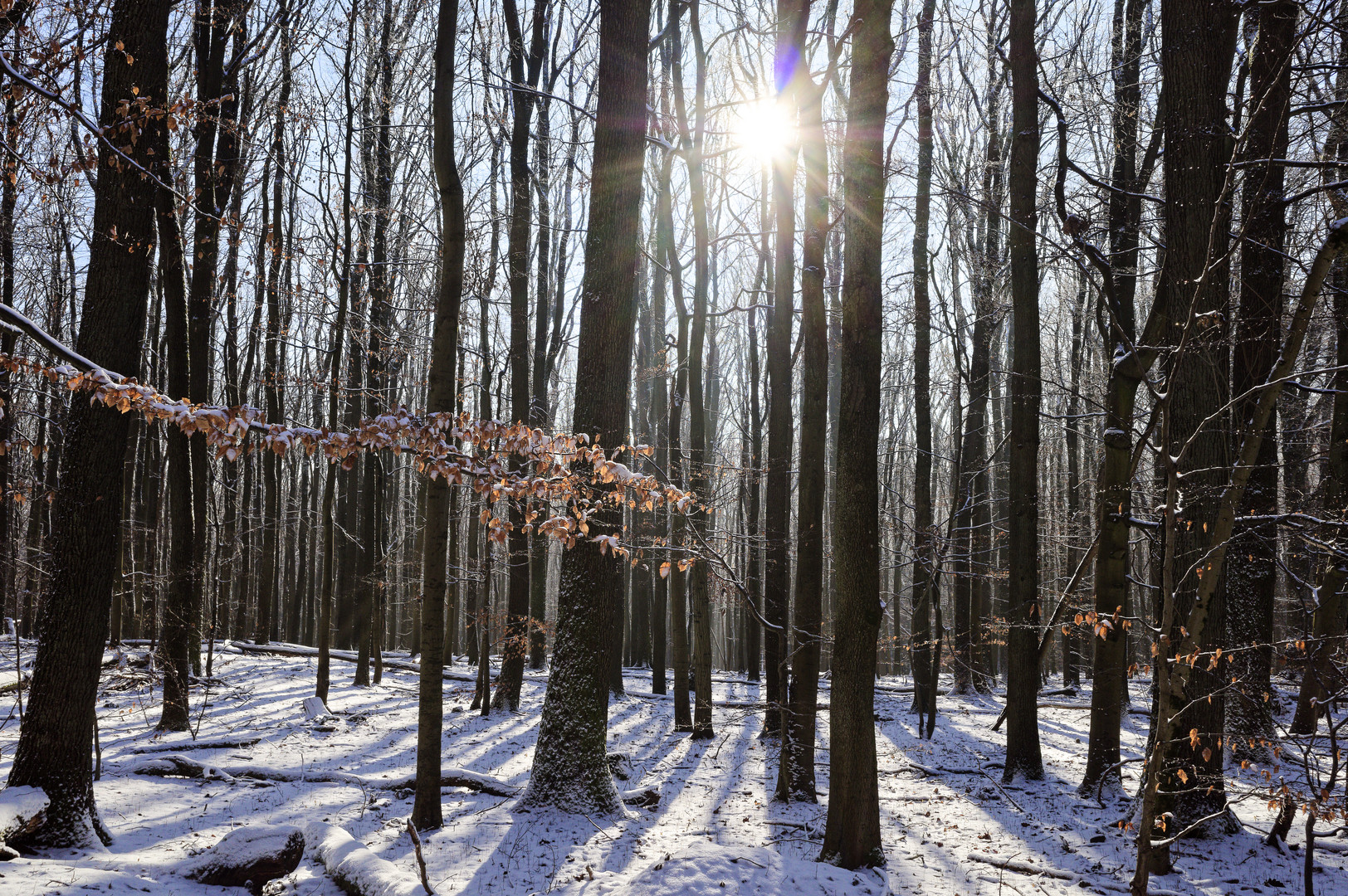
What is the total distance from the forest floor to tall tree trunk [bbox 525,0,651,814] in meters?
0.55

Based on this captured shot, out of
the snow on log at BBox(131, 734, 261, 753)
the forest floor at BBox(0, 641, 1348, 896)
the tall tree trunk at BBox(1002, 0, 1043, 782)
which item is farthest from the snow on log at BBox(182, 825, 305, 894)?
the tall tree trunk at BBox(1002, 0, 1043, 782)

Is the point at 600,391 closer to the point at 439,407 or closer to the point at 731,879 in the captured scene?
the point at 439,407

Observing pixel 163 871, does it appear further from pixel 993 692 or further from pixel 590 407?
pixel 993 692

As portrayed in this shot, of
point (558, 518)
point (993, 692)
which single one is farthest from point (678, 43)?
point (993, 692)

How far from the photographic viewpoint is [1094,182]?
8562 millimetres

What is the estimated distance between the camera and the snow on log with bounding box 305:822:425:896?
5.18 metres

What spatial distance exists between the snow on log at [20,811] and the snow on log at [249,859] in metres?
1.14

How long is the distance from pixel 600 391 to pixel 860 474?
3.07 meters

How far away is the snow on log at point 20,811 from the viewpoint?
5.38 m

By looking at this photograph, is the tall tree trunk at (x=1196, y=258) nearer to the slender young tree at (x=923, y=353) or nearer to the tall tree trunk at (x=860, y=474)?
the tall tree trunk at (x=860, y=474)

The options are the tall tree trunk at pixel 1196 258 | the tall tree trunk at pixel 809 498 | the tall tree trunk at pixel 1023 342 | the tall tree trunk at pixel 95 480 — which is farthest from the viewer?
the tall tree trunk at pixel 1023 342

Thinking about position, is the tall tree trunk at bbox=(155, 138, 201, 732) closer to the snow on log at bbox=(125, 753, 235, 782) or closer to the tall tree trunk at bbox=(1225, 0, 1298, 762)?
the snow on log at bbox=(125, 753, 235, 782)

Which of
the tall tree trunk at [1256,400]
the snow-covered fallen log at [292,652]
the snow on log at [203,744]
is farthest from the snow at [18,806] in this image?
the snow-covered fallen log at [292,652]

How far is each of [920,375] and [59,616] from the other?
14.4m
